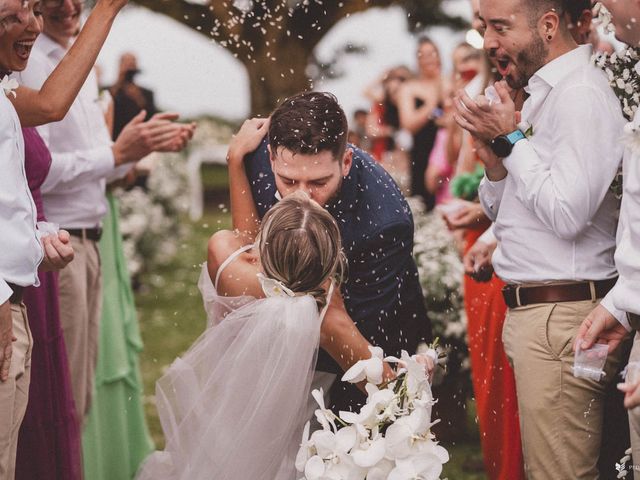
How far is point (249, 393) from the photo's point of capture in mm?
3203

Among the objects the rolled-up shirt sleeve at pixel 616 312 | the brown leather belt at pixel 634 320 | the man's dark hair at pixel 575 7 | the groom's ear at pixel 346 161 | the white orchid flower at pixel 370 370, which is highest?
the man's dark hair at pixel 575 7

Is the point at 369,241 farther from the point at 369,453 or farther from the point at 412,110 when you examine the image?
the point at 412,110

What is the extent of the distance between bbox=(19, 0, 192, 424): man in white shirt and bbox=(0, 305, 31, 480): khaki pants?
1454 mm

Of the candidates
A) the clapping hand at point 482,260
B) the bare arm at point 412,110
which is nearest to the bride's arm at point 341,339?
the clapping hand at point 482,260

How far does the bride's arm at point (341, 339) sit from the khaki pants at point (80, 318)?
181 centimetres

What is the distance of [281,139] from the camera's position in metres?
3.56

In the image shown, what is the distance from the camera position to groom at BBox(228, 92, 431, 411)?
3537mm

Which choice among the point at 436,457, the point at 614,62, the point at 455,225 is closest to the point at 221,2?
the point at 455,225

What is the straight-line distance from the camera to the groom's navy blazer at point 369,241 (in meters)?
3.71

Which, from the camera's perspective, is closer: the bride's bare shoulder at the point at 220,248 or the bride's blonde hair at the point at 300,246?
the bride's blonde hair at the point at 300,246

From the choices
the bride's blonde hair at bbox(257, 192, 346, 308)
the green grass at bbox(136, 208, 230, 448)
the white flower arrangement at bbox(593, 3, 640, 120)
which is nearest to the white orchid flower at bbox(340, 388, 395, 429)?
the bride's blonde hair at bbox(257, 192, 346, 308)

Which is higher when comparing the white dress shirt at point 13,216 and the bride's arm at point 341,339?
the white dress shirt at point 13,216

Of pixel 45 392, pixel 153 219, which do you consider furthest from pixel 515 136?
pixel 153 219

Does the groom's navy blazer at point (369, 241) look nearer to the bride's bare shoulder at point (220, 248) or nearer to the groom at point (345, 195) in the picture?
the groom at point (345, 195)
